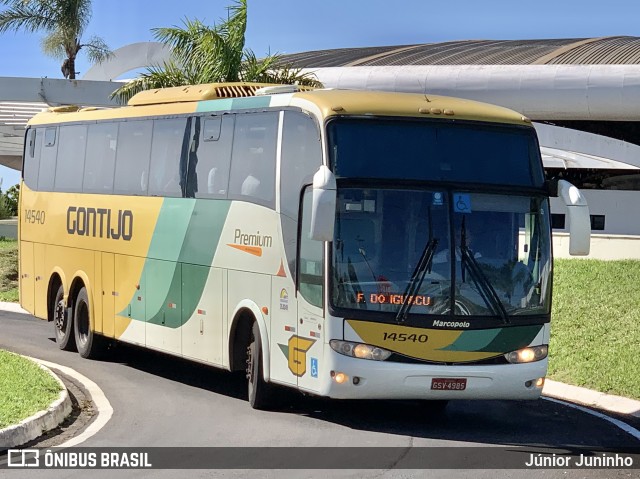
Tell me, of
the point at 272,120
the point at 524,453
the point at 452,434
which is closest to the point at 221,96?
the point at 272,120

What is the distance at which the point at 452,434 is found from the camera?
12.5m

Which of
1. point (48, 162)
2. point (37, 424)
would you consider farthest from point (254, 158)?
point (48, 162)

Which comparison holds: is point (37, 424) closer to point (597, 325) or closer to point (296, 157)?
point (296, 157)

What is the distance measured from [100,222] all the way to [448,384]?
24.7 feet

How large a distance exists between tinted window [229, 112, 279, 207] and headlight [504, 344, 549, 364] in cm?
306

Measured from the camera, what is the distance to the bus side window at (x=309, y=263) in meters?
12.5

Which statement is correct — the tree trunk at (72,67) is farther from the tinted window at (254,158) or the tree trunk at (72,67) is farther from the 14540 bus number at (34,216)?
the tinted window at (254,158)

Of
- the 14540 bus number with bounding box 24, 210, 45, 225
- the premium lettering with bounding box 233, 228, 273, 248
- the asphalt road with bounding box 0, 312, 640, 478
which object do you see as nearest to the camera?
the asphalt road with bounding box 0, 312, 640, 478

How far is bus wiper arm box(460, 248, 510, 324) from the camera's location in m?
12.5

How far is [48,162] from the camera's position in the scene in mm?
20453

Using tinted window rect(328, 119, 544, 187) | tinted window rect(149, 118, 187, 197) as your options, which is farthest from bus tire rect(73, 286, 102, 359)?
tinted window rect(328, 119, 544, 187)

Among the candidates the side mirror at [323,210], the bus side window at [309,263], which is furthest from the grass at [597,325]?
the side mirror at [323,210]

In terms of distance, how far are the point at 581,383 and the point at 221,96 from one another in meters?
6.10

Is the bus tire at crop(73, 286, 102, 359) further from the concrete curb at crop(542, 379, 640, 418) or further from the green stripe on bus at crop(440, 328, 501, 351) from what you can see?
the green stripe on bus at crop(440, 328, 501, 351)
